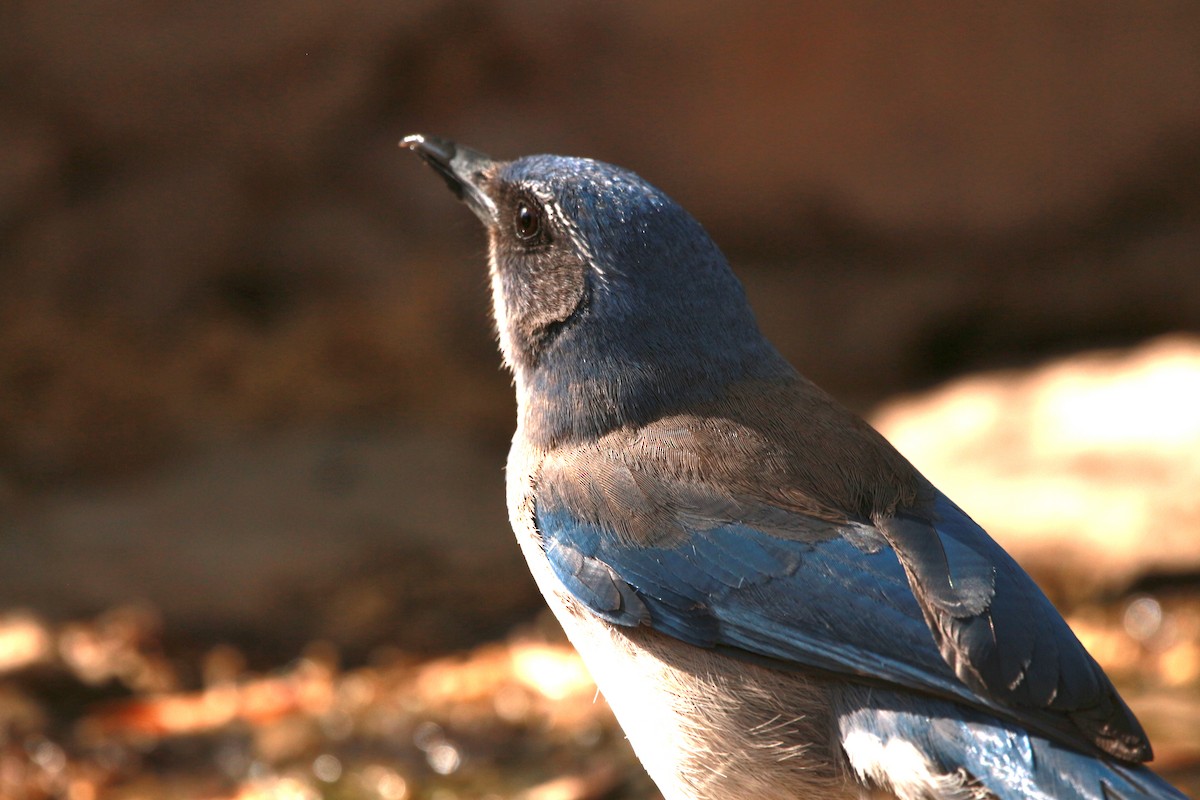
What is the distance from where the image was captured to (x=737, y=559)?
130 inches

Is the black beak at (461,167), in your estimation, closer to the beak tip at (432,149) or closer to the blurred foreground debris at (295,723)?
the beak tip at (432,149)

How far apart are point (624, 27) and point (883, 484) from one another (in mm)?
4238

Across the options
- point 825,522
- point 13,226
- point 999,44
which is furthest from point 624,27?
point 825,522

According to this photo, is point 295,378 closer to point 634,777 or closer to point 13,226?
point 13,226

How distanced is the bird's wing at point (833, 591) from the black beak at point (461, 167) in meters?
1.02

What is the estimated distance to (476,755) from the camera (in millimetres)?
5359

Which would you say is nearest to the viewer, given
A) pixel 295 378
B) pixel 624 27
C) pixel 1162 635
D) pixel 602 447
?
pixel 602 447

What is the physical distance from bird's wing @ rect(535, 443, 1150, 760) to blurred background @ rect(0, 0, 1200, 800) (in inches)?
106

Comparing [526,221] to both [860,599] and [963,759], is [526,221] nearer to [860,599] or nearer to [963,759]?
[860,599]

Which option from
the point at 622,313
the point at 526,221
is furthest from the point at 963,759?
the point at 526,221

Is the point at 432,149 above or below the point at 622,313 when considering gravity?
above

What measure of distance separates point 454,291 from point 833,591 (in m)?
5.09

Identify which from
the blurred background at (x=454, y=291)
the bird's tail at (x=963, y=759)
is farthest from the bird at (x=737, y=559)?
the blurred background at (x=454, y=291)

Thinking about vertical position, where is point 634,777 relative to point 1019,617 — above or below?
above
